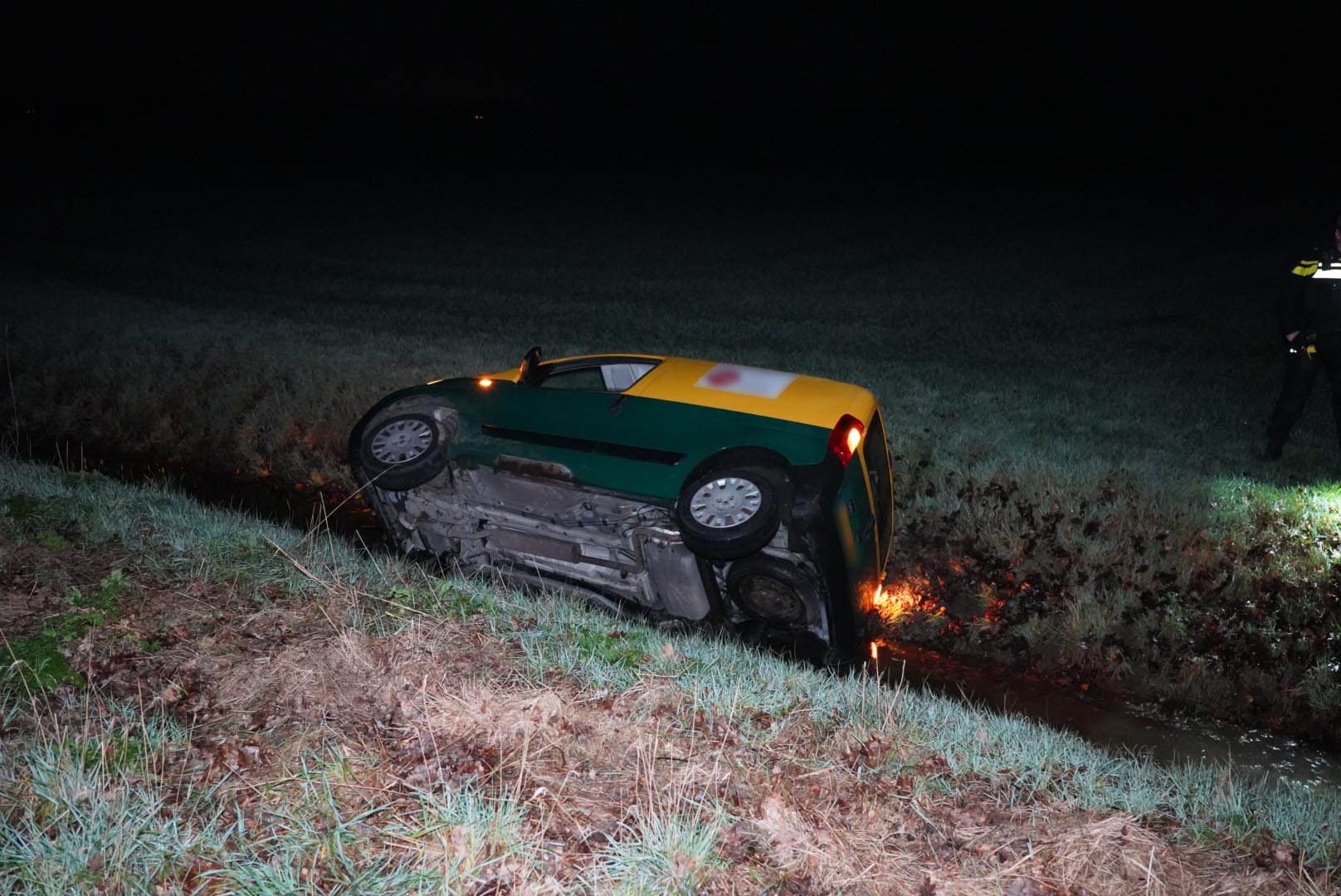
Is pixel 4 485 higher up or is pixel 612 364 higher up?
pixel 612 364

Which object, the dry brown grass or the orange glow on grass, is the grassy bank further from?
the orange glow on grass

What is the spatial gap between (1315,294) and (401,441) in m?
6.73

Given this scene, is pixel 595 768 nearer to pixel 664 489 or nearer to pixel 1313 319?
pixel 664 489

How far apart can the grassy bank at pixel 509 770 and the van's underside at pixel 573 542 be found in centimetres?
28

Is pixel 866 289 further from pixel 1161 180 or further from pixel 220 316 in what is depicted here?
pixel 1161 180

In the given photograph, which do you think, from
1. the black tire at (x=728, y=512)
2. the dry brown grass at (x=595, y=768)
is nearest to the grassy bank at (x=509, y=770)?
the dry brown grass at (x=595, y=768)

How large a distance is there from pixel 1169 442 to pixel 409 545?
6.84 meters

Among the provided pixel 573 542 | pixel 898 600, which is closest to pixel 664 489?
pixel 573 542

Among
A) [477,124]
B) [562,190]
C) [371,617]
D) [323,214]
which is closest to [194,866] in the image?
[371,617]

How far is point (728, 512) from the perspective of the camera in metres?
4.43

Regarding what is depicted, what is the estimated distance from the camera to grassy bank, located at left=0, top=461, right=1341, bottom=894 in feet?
9.46

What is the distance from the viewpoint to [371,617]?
14.9ft

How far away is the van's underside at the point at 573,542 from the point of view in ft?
15.7

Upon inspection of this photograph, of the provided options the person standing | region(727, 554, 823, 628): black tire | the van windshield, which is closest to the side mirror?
region(727, 554, 823, 628): black tire
